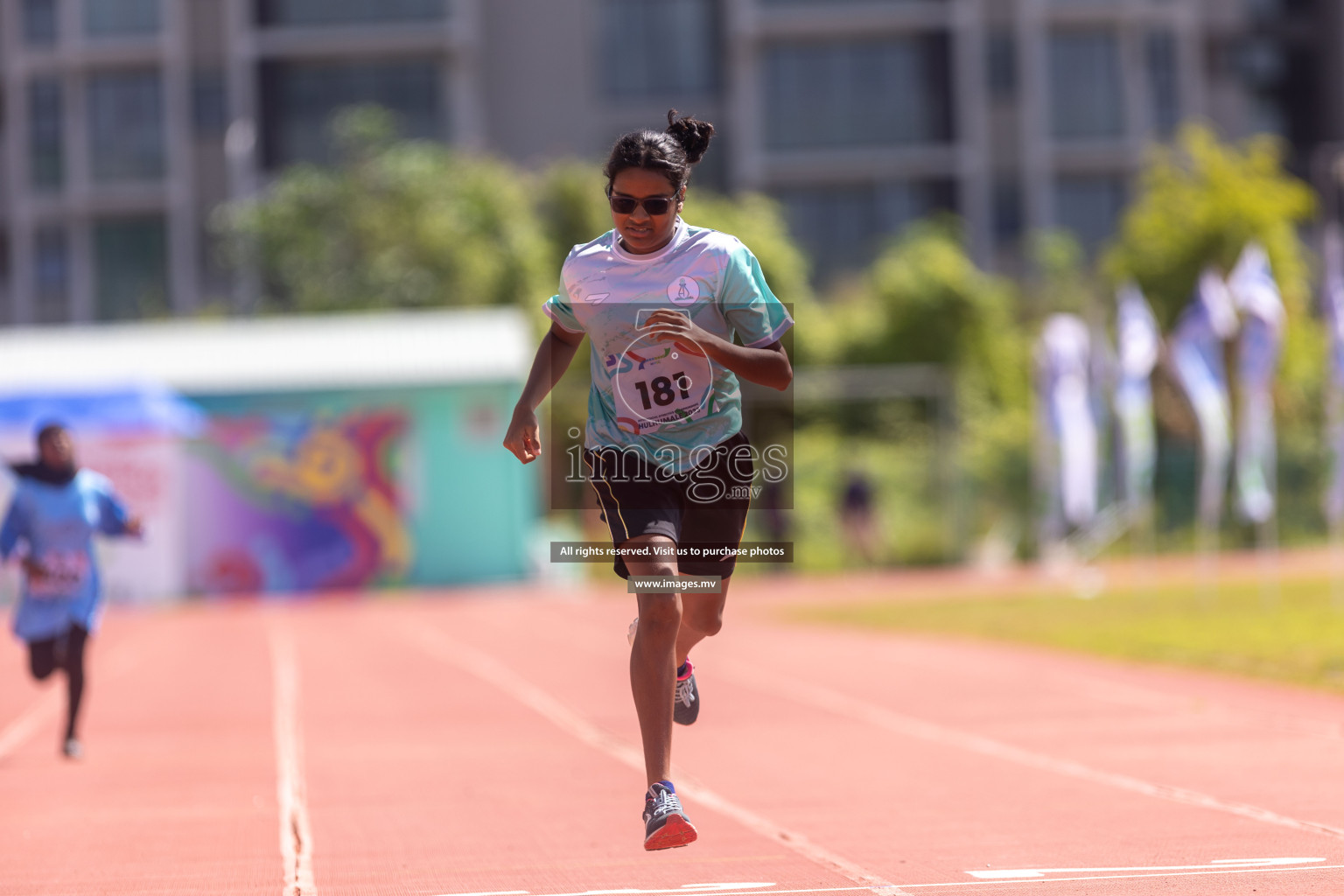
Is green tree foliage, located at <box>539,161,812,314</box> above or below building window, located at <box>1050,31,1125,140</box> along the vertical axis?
below

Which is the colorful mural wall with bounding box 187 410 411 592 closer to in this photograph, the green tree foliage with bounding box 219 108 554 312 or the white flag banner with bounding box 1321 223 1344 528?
the green tree foliage with bounding box 219 108 554 312

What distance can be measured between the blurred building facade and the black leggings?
42.2 m

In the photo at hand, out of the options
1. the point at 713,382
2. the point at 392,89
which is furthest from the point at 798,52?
the point at 713,382

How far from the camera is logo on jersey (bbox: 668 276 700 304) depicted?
→ 573cm

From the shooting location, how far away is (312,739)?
38.7 ft

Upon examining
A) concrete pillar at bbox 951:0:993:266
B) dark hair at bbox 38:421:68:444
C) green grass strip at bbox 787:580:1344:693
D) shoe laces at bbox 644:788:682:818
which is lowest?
green grass strip at bbox 787:580:1344:693

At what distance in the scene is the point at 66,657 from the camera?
11.3 metres

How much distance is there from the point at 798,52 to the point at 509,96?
27.5ft

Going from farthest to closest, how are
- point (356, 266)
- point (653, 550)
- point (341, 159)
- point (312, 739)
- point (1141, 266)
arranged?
point (341, 159)
point (356, 266)
point (1141, 266)
point (312, 739)
point (653, 550)

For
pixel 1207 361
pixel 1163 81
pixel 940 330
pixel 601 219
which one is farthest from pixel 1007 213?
pixel 1207 361

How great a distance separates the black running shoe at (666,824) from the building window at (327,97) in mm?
48818

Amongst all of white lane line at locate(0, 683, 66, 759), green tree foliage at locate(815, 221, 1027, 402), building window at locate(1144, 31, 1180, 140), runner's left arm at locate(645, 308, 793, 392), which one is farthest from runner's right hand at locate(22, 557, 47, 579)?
building window at locate(1144, 31, 1180, 140)

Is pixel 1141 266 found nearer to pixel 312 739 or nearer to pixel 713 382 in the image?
pixel 312 739

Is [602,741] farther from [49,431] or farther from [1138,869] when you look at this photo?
[1138,869]
